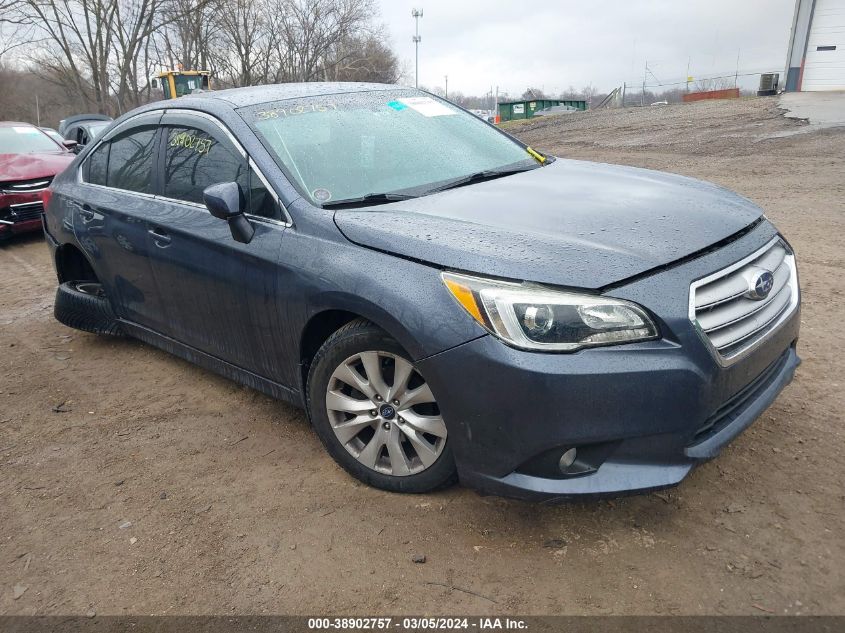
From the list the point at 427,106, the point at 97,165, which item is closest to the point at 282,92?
the point at 427,106

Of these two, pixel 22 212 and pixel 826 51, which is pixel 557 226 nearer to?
pixel 22 212

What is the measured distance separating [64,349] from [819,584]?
4749 mm

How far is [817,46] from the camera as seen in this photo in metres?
26.5

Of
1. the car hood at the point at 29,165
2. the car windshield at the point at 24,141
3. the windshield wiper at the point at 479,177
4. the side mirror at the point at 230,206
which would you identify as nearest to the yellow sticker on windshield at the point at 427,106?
the windshield wiper at the point at 479,177

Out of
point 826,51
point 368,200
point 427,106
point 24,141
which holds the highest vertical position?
point 826,51

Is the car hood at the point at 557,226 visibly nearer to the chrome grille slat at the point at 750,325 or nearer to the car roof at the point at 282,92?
the chrome grille slat at the point at 750,325

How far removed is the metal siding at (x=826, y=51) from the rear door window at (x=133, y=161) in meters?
29.4

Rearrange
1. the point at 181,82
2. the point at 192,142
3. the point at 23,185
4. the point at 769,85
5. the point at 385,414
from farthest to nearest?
the point at 181,82 → the point at 769,85 → the point at 23,185 → the point at 192,142 → the point at 385,414

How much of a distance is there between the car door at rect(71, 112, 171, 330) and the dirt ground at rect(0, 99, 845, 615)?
0.59 meters

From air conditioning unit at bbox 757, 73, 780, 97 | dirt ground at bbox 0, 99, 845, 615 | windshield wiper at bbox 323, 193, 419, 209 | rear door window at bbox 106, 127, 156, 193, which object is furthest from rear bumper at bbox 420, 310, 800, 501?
air conditioning unit at bbox 757, 73, 780, 97

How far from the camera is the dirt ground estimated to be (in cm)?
228

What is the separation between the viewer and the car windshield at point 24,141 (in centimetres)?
948

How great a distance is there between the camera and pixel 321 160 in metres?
3.13

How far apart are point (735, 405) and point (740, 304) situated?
14.3 inches
